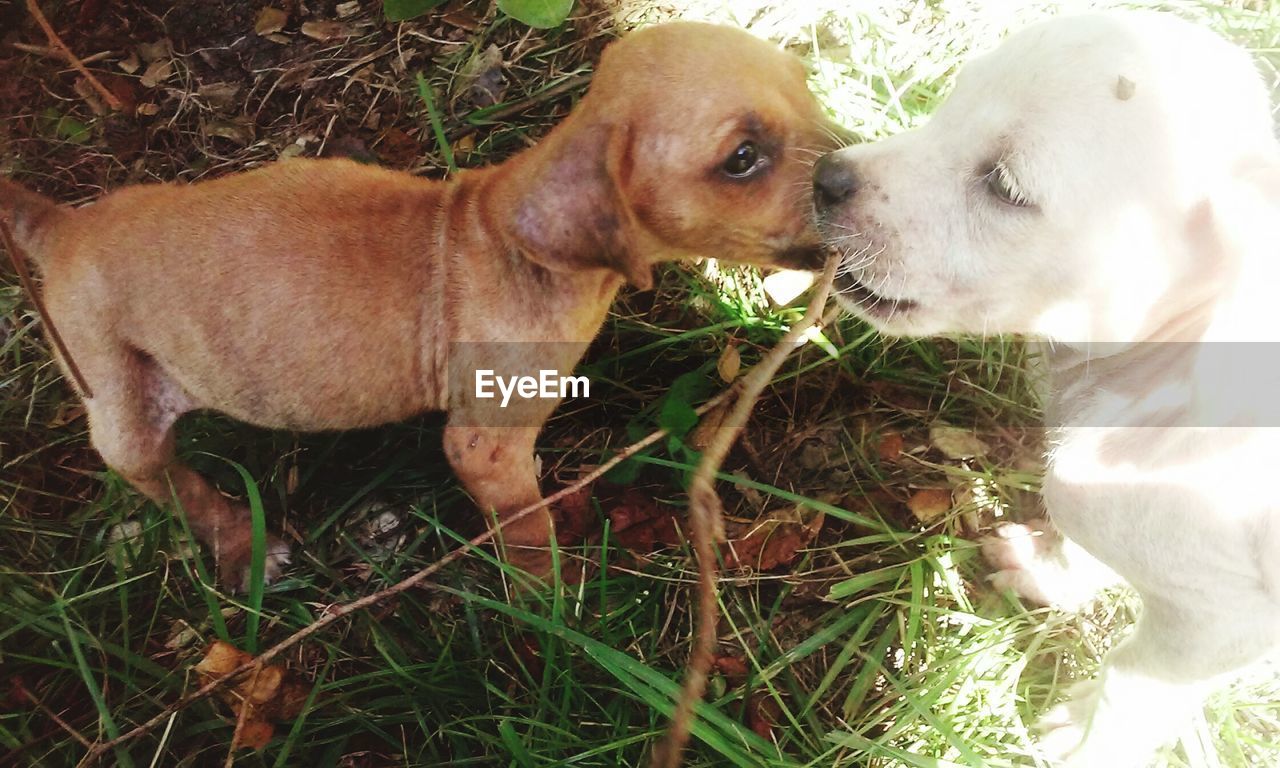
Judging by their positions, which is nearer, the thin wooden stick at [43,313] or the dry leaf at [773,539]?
the thin wooden stick at [43,313]

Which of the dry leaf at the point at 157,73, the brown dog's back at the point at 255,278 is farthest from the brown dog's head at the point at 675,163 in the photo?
the dry leaf at the point at 157,73

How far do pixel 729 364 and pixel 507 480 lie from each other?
1028mm

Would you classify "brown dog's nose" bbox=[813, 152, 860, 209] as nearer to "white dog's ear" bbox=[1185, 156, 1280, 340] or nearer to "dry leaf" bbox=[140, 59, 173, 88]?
"white dog's ear" bbox=[1185, 156, 1280, 340]

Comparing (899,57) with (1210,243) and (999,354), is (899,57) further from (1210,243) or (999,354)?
(1210,243)

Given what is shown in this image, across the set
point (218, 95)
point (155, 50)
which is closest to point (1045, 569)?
point (218, 95)

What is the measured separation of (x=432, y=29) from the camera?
425cm

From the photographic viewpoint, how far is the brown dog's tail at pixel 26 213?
9.48 ft

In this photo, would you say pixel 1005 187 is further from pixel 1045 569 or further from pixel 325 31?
pixel 325 31

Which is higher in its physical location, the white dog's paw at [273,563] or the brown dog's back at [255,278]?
the brown dog's back at [255,278]

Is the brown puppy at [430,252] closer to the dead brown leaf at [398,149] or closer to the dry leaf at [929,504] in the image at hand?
the dead brown leaf at [398,149]

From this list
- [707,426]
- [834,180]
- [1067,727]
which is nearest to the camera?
[834,180]

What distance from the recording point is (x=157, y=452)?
319 centimetres

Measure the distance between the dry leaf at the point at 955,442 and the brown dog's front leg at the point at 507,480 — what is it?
1.62 meters

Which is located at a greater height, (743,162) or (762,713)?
(743,162)
